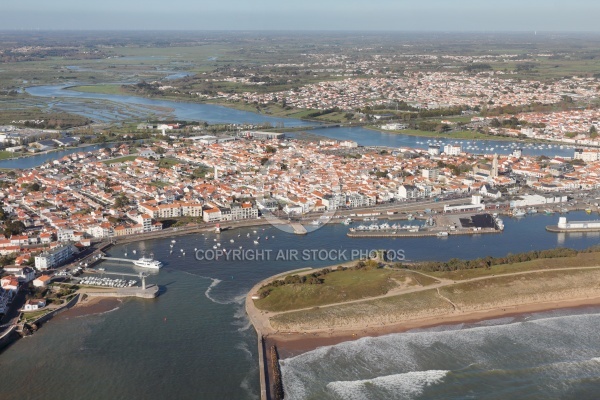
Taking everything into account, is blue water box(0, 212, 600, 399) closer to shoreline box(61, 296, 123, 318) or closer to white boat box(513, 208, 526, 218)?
shoreline box(61, 296, 123, 318)

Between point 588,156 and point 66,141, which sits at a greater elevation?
point 66,141

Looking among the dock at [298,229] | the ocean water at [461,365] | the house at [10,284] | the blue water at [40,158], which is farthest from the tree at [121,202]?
the ocean water at [461,365]

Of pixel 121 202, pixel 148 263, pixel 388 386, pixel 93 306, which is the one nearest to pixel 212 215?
pixel 121 202

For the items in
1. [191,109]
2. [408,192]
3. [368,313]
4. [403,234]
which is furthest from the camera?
[191,109]

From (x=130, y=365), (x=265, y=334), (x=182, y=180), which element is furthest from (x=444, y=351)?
(x=182, y=180)

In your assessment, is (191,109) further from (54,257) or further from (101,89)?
(54,257)

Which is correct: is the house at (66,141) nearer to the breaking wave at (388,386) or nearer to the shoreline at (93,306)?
the shoreline at (93,306)
